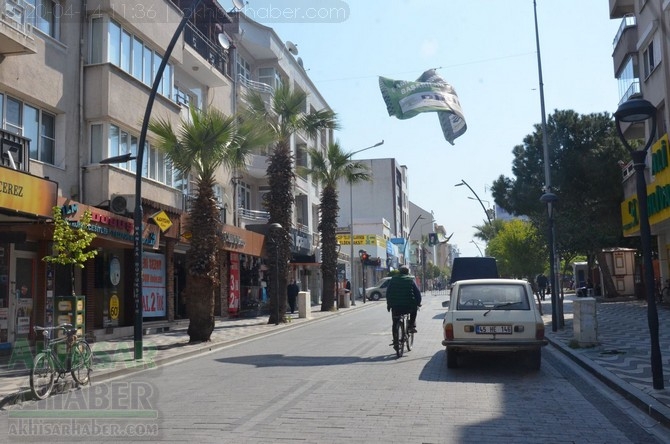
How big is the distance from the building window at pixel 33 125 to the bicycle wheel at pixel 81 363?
730 cm

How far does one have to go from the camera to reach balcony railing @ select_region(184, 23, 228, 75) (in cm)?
2496

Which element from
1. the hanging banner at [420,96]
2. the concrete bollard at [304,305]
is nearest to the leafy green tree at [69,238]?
the concrete bollard at [304,305]

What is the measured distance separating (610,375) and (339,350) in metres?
6.48

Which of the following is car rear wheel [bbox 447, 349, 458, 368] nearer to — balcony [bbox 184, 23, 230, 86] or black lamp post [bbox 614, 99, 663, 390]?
black lamp post [bbox 614, 99, 663, 390]

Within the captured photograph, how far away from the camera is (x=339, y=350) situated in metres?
15.1

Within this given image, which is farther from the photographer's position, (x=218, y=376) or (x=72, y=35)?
(x=72, y=35)

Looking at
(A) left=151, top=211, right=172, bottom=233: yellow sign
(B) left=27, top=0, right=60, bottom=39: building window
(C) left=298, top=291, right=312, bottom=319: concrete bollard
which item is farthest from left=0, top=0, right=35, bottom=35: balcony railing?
(C) left=298, top=291, right=312, bottom=319: concrete bollard

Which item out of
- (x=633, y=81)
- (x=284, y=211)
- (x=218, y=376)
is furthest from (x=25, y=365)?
(x=633, y=81)

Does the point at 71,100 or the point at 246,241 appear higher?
the point at 71,100

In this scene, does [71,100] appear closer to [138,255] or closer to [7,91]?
[7,91]

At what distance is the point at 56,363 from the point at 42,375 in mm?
388

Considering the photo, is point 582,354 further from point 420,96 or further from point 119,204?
point 420,96

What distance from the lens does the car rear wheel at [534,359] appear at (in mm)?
11302

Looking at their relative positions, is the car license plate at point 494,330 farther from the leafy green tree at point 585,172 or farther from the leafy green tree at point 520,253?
the leafy green tree at point 520,253
